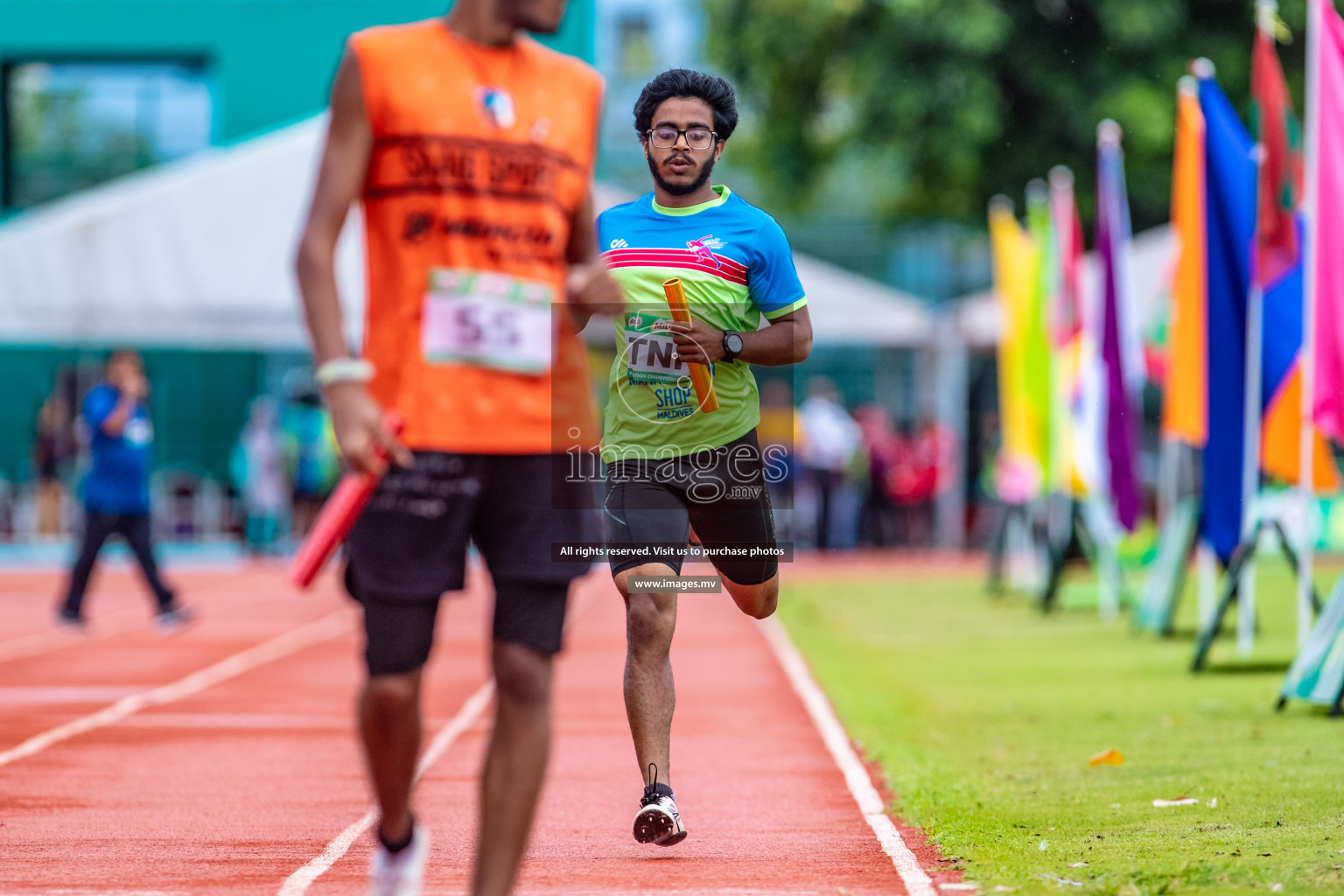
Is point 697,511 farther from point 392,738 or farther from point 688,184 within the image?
point 392,738

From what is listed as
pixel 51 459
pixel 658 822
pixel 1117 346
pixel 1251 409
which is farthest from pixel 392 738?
pixel 51 459

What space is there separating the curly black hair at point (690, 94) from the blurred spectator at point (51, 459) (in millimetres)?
20725

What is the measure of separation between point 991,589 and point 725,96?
541 inches

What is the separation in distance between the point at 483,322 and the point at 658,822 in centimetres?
222

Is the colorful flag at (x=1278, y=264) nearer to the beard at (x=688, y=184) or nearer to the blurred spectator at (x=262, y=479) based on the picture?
the beard at (x=688, y=184)

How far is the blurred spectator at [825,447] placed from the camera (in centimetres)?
2566

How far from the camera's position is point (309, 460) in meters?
24.3

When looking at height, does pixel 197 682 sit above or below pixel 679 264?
below

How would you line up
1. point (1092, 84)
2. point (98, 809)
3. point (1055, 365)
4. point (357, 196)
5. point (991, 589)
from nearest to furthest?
point (357, 196) < point (98, 809) < point (1055, 365) < point (991, 589) < point (1092, 84)

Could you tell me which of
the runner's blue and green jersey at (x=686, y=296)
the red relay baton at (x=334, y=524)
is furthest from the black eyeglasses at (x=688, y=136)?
the red relay baton at (x=334, y=524)

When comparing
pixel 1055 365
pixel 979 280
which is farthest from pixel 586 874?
pixel 979 280

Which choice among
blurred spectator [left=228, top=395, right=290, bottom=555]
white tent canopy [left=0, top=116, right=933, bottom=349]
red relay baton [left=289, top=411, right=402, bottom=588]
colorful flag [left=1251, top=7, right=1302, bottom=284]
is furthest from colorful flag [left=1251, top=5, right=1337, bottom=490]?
blurred spectator [left=228, top=395, right=290, bottom=555]

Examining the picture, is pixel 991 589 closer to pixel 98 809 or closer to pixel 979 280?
pixel 979 280

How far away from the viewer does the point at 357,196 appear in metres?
3.97
